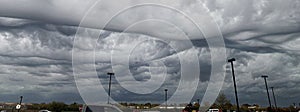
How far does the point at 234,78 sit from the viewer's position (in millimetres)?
34844

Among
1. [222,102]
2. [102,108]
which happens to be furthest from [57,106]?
[102,108]

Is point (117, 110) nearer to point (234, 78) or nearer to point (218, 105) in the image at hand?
point (234, 78)

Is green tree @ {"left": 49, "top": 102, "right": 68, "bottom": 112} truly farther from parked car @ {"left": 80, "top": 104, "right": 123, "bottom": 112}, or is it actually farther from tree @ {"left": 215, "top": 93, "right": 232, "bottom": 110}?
parked car @ {"left": 80, "top": 104, "right": 123, "bottom": 112}

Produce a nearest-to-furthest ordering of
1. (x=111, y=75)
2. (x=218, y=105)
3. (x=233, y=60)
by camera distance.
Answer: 1. (x=233, y=60)
2. (x=111, y=75)
3. (x=218, y=105)

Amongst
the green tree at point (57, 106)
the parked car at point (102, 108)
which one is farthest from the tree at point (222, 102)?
the parked car at point (102, 108)

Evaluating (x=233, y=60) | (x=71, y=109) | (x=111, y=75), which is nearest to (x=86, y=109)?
(x=233, y=60)

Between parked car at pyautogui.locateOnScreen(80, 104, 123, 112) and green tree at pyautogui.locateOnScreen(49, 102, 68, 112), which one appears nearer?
parked car at pyautogui.locateOnScreen(80, 104, 123, 112)

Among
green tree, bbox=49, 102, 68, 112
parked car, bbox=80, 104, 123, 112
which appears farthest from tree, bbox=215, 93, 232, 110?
parked car, bbox=80, 104, 123, 112

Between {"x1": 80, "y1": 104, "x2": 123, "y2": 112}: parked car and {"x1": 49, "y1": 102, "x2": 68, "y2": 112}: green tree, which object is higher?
{"x1": 49, "y1": 102, "x2": 68, "y2": 112}: green tree

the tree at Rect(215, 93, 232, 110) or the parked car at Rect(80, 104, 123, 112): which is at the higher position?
the tree at Rect(215, 93, 232, 110)

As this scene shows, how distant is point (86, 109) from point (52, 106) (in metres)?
72.6

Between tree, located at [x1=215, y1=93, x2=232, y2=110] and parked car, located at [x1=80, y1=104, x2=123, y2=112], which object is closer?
parked car, located at [x1=80, y1=104, x2=123, y2=112]

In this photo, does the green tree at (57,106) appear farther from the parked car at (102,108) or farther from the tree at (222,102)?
the parked car at (102,108)

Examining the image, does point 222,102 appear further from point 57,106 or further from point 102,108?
point 102,108
